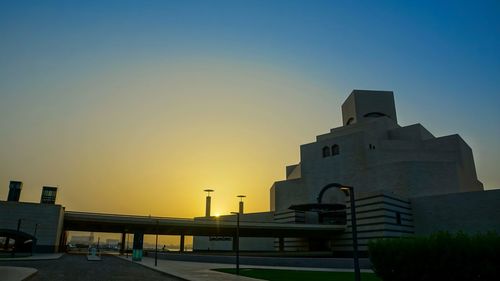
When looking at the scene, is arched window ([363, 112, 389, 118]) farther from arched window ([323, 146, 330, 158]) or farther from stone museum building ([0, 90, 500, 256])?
arched window ([323, 146, 330, 158])

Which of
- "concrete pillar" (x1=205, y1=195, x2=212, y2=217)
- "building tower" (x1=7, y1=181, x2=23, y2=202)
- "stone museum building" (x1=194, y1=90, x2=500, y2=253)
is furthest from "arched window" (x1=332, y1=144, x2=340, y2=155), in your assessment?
"building tower" (x1=7, y1=181, x2=23, y2=202)

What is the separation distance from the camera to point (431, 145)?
63906 millimetres

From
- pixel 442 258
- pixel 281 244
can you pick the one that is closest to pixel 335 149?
pixel 281 244

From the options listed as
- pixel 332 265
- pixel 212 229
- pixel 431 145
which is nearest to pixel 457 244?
pixel 332 265

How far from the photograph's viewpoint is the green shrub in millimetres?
12320

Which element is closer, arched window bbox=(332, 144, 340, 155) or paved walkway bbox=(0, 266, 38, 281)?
paved walkway bbox=(0, 266, 38, 281)

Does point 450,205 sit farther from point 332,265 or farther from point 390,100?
point 390,100

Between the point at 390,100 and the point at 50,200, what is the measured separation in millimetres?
72486

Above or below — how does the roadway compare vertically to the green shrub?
above

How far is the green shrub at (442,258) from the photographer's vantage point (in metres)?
12.3

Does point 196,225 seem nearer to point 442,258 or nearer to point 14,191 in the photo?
point 14,191

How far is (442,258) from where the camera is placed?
12.8 meters

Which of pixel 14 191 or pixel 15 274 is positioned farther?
pixel 14 191

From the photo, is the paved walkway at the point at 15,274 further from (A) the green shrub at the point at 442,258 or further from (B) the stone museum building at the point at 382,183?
(B) the stone museum building at the point at 382,183
